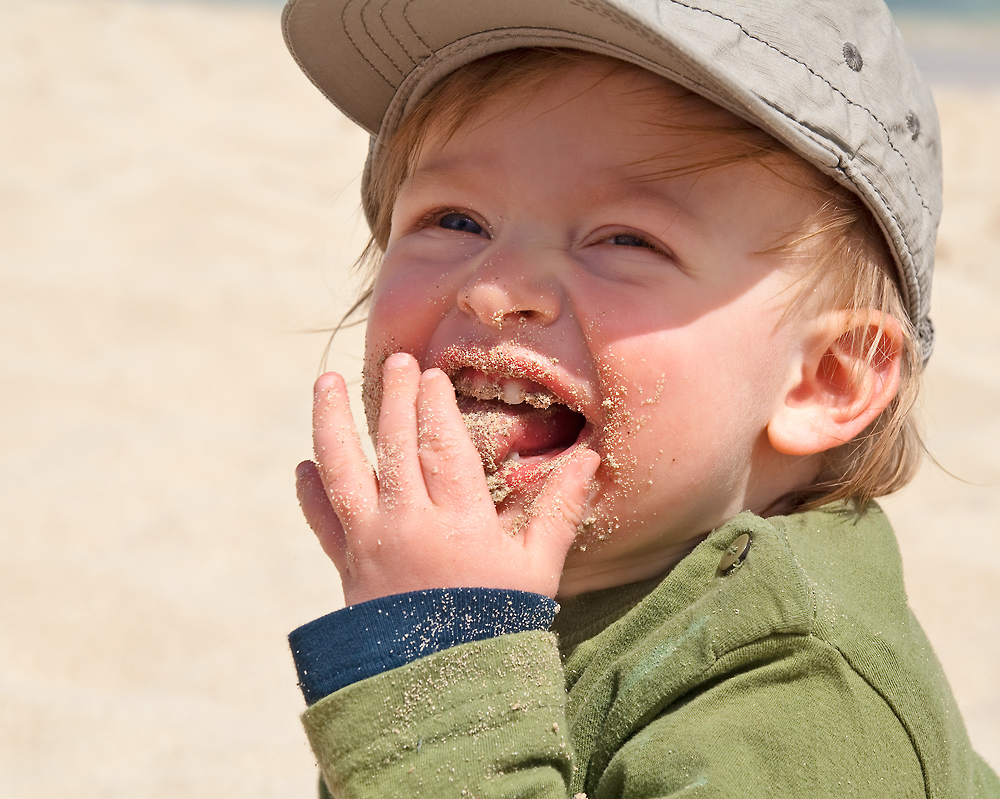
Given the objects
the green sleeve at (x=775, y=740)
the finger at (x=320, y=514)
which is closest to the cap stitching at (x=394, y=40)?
the finger at (x=320, y=514)

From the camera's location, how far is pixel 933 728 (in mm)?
1593

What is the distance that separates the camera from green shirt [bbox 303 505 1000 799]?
145 cm

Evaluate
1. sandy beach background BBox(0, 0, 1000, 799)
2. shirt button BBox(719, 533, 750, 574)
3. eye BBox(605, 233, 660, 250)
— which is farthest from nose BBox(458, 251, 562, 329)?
sandy beach background BBox(0, 0, 1000, 799)

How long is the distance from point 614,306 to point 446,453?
1.16 ft

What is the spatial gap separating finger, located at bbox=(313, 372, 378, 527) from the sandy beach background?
1258 mm

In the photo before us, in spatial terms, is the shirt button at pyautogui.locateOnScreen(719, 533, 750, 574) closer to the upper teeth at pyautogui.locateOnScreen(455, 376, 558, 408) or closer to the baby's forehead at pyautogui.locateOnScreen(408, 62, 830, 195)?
the upper teeth at pyautogui.locateOnScreen(455, 376, 558, 408)

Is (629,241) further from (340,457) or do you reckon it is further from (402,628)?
(402,628)

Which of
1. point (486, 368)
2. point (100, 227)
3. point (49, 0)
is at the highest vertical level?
point (49, 0)

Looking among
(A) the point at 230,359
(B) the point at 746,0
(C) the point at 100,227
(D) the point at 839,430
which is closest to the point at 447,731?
(D) the point at 839,430

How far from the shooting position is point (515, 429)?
1.72 m

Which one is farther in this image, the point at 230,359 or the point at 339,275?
the point at 339,275

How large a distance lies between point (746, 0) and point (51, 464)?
2.86 metres

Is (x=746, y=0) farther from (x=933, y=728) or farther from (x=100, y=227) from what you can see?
(x=100, y=227)

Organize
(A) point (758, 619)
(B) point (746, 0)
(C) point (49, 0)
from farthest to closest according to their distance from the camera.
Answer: (C) point (49, 0) → (B) point (746, 0) → (A) point (758, 619)
